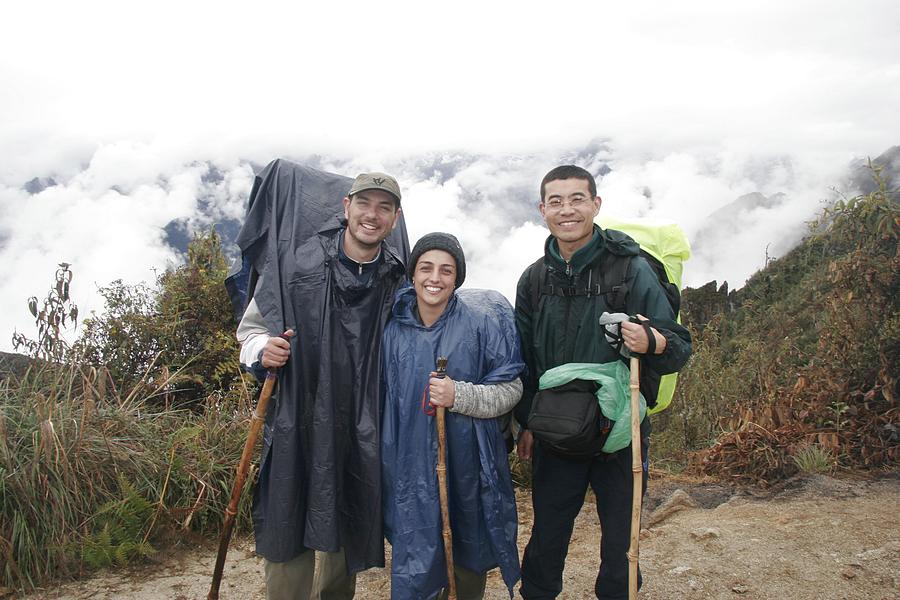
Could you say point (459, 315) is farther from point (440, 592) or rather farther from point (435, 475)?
point (440, 592)

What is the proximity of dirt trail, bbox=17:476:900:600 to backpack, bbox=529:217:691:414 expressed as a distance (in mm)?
1644

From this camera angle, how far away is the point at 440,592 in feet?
10.9

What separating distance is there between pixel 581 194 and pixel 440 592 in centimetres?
211

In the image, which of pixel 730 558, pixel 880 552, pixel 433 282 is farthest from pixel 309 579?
pixel 880 552

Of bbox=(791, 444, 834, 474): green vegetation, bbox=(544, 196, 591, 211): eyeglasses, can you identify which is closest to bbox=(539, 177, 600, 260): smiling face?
bbox=(544, 196, 591, 211): eyeglasses

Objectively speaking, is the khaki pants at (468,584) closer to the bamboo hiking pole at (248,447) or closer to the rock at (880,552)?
the bamboo hiking pole at (248,447)

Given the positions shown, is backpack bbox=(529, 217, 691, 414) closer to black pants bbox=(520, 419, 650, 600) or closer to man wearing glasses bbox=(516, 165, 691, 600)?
man wearing glasses bbox=(516, 165, 691, 600)

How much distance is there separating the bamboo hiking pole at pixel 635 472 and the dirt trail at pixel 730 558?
1.28 m

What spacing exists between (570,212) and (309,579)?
2.29 meters

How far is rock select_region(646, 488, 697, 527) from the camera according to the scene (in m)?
5.31

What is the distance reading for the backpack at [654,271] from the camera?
3.12m

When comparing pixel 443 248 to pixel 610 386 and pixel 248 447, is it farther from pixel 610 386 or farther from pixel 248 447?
pixel 248 447

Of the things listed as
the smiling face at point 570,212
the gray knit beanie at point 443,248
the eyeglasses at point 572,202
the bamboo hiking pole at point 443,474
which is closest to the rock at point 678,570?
the bamboo hiking pole at point 443,474

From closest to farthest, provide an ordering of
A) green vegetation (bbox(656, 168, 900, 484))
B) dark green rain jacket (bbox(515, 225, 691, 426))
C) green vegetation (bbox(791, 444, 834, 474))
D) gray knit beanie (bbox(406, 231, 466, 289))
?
dark green rain jacket (bbox(515, 225, 691, 426)) → gray knit beanie (bbox(406, 231, 466, 289)) → green vegetation (bbox(791, 444, 834, 474)) → green vegetation (bbox(656, 168, 900, 484))
